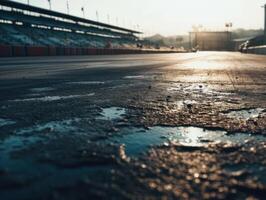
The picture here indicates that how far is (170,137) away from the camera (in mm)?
2311

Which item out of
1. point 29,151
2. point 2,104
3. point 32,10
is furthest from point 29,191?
Result: point 32,10

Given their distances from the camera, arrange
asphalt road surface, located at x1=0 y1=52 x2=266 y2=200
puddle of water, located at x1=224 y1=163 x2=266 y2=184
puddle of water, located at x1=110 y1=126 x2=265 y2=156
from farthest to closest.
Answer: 1. puddle of water, located at x1=110 y1=126 x2=265 y2=156
2. puddle of water, located at x1=224 y1=163 x2=266 y2=184
3. asphalt road surface, located at x1=0 y1=52 x2=266 y2=200

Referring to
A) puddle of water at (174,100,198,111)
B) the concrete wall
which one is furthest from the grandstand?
the concrete wall

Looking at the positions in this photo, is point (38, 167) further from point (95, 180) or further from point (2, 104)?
point (2, 104)

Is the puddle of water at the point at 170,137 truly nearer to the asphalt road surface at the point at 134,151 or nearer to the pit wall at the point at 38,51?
the asphalt road surface at the point at 134,151

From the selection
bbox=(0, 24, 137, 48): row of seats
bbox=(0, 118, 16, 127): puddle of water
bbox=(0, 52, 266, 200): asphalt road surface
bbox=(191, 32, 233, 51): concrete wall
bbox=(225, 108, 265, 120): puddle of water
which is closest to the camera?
bbox=(0, 52, 266, 200): asphalt road surface

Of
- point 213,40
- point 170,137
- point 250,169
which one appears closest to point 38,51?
point 170,137

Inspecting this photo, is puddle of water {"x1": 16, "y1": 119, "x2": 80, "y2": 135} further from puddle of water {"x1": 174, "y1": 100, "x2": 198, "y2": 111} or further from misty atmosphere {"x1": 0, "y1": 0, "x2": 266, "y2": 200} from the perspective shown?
puddle of water {"x1": 174, "y1": 100, "x2": 198, "y2": 111}

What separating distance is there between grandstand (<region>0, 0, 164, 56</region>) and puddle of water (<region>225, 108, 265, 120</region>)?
26583 millimetres

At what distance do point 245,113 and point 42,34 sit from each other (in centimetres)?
5146

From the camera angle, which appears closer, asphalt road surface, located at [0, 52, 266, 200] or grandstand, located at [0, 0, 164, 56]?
asphalt road surface, located at [0, 52, 266, 200]

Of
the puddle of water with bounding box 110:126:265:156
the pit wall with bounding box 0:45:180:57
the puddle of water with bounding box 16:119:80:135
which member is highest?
the pit wall with bounding box 0:45:180:57

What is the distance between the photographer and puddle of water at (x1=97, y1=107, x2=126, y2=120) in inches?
122

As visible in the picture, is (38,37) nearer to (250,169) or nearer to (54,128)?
(54,128)
